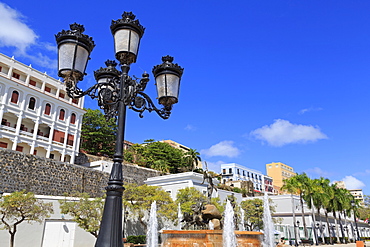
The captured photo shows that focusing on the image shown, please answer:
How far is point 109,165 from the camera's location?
3388cm

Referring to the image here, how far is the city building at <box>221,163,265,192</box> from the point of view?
3145 inches

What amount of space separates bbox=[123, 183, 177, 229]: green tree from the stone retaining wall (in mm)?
6037

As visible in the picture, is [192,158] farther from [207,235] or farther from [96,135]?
[207,235]

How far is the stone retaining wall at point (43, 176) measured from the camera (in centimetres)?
2386

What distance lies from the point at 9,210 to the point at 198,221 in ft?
37.6

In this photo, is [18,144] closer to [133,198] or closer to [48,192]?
[48,192]

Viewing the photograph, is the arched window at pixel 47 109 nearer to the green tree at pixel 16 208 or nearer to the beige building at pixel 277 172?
the green tree at pixel 16 208

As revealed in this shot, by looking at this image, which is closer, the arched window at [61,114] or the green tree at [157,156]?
the arched window at [61,114]

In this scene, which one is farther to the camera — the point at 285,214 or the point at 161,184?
the point at 285,214

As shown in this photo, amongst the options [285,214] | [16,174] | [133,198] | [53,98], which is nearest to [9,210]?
[16,174]

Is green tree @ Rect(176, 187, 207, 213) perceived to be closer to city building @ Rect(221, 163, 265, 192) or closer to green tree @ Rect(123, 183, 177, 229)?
green tree @ Rect(123, 183, 177, 229)

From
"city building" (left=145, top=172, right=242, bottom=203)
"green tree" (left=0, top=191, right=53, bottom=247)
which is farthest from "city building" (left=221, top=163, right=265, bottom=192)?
"green tree" (left=0, top=191, right=53, bottom=247)

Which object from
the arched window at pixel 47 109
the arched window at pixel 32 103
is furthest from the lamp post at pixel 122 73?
the arched window at pixel 47 109

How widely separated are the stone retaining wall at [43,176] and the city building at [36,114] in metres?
6.31
